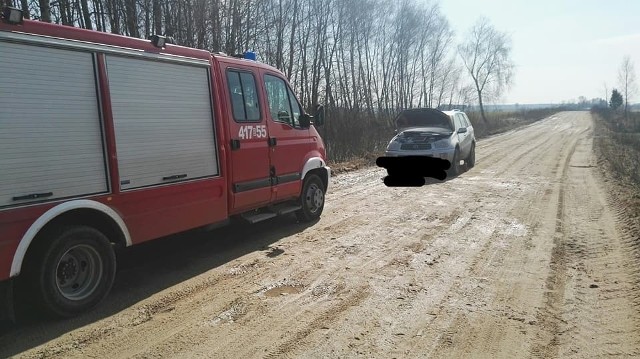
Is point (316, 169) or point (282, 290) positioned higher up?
point (316, 169)

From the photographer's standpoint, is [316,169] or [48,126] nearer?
[48,126]

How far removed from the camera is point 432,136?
13375 mm

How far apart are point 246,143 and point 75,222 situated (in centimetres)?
251

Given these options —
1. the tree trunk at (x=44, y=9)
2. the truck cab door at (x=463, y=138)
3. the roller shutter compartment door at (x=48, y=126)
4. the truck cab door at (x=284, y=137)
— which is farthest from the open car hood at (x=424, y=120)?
the roller shutter compartment door at (x=48, y=126)

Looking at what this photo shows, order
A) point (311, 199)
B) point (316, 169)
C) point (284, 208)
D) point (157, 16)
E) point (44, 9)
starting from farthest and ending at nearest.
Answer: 1. point (157, 16)
2. point (44, 9)
3. point (316, 169)
4. point (311, 199)
5. point (284, 208)

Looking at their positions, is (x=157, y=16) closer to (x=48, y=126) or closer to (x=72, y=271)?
(x=48, y=126)

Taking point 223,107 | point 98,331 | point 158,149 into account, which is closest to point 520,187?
point 223,107

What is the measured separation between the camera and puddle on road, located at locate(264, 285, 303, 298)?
4.62m

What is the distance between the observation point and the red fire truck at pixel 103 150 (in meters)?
3.75

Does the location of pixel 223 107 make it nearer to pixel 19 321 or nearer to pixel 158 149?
pixel 158 149

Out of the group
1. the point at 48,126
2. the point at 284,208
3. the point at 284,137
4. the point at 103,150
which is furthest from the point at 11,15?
the point at 284,208

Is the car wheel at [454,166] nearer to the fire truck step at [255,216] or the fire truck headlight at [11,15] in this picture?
the fire truck step at [255,216]

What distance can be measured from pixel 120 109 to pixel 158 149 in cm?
61

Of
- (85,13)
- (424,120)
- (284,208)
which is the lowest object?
(284,208)
